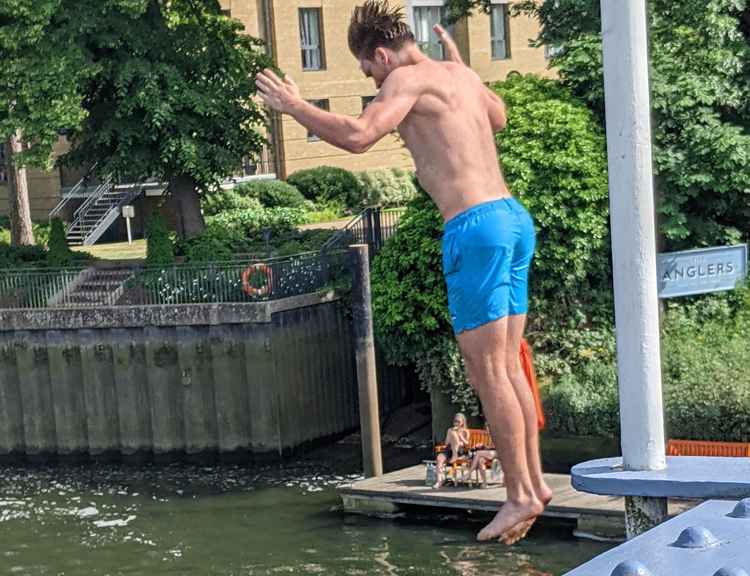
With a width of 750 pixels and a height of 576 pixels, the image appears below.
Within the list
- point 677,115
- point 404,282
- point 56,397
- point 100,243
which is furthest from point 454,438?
point 100,243

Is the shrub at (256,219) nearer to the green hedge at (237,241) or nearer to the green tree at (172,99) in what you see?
the green hedge at (237,241)

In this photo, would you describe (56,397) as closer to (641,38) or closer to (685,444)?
(685,444)

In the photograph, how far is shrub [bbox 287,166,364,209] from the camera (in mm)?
47375

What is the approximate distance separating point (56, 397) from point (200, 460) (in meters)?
3.53

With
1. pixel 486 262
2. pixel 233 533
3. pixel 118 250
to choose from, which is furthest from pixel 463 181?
pixel 118 250

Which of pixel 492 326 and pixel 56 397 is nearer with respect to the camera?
pixel 492 326

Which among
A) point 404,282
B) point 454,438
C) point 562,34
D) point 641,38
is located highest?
point 562,34

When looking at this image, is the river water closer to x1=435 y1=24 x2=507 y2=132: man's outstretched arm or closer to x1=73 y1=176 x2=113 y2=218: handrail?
x1=73 y1=176 x2=113 y2=218: handrail

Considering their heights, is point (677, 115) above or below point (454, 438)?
above

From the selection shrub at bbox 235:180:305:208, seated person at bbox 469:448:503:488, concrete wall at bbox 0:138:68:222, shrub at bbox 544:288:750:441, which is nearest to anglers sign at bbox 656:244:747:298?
shrub at bbox 544:288:750:441

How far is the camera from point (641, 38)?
5598mm

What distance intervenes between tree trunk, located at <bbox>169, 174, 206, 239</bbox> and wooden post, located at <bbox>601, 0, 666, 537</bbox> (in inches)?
1178

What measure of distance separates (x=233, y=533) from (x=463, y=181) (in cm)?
2204

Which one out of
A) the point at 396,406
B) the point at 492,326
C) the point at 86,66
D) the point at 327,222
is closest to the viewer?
the point at 492,326
